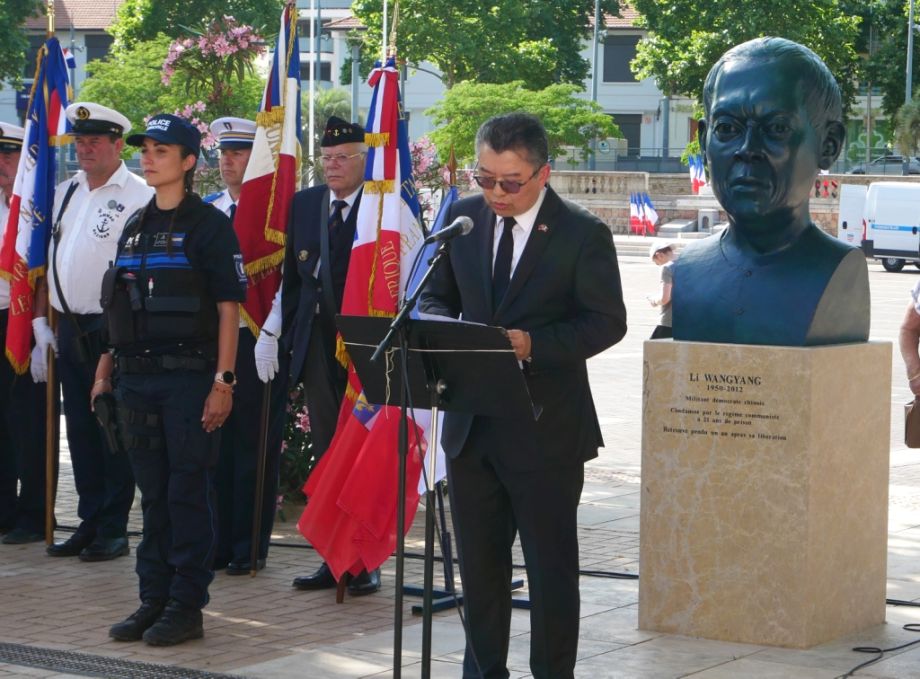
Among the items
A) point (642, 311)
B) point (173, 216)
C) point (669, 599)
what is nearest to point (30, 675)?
point (173, 216)

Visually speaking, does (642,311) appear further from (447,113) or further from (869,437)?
(447,113)

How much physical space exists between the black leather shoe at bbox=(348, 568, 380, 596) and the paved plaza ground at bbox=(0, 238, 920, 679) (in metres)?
0.06

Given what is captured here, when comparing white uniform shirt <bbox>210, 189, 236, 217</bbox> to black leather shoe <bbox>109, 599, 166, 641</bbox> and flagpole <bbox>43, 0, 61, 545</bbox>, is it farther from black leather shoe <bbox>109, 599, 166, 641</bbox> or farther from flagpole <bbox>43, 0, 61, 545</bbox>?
black leather shoe <bbox>109, 599, 166, 641</bbox>

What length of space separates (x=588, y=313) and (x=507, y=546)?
0.88 m

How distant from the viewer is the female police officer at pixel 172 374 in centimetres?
662

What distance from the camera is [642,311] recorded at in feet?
84.7

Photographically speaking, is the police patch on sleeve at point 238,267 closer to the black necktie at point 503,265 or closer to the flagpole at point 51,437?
the black necktie at point 503,265

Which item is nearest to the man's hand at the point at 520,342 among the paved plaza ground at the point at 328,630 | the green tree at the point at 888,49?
the paved plaza ground at the point at 328,630

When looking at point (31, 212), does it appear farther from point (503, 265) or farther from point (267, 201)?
point (503, 265)

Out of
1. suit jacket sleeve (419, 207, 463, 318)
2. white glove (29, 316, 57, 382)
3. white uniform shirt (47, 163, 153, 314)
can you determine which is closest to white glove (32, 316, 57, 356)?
white glove (29, 316, 57, 382)

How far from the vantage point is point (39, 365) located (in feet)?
28.8

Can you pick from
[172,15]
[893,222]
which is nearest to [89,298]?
[893,222]

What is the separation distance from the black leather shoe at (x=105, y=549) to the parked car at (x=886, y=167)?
5277cm

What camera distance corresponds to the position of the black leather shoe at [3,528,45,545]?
880cm
